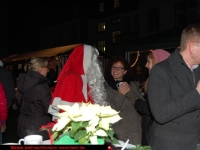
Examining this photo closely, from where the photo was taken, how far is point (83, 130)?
1503 mm

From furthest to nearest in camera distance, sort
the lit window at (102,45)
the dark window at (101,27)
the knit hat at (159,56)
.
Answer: the dark window at (101,27)
the lit window at (102,45)
the knit hat at (159,56)

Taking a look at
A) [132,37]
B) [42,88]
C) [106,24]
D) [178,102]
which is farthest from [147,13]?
[178,102]

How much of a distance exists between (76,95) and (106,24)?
30393 mm

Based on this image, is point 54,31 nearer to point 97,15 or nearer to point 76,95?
point 97,15

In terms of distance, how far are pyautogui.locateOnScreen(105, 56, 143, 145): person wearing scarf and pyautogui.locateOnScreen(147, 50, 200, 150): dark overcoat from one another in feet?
3.72

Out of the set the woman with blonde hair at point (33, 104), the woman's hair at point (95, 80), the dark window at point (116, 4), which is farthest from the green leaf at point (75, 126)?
the dark window at point (116, 4)

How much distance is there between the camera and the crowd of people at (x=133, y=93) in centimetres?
220

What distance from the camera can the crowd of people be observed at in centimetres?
220

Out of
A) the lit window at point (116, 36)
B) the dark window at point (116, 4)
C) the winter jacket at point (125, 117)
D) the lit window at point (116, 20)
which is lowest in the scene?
the winter jacket at point (125, 117)

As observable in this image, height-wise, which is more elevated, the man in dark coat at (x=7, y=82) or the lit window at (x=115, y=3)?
the lit window at (x=115, y=3)

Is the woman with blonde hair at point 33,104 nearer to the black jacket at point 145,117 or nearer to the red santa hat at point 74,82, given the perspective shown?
the red santa hat at point 74,82

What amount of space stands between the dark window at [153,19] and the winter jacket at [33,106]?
17.7m

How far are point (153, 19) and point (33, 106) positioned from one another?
59.7 feet

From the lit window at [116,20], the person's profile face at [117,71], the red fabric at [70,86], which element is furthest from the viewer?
the lit window at [116,20]
